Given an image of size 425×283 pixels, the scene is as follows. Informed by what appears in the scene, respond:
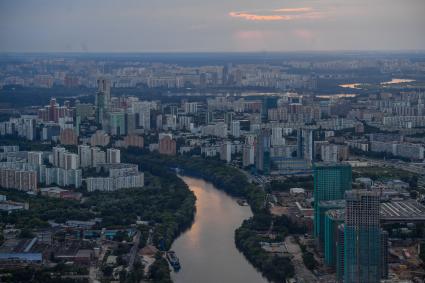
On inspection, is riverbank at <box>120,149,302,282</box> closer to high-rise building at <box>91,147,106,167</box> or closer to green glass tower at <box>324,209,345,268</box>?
green glass tower at <box>324,209,345,268</box>

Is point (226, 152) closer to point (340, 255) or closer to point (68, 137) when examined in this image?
point (68, 137)

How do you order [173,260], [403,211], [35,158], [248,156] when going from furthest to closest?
[248,156], [35,158], [403,211], [173,260]

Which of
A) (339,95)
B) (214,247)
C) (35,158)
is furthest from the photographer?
(339,95)

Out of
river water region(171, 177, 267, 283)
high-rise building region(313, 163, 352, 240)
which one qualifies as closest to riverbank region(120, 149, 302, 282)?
river water region(171, 177, 267, 283)

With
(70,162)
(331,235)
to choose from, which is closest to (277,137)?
(70,162)

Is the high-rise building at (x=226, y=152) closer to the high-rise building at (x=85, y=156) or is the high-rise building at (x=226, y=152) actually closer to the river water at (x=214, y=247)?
the high-rise building at (x=85, y=156)

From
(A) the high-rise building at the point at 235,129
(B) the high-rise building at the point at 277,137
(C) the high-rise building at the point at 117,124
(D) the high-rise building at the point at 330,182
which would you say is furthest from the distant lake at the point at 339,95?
(D) the high-rise building at the point at 330,182

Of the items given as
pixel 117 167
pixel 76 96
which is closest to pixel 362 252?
pixel 117 167
